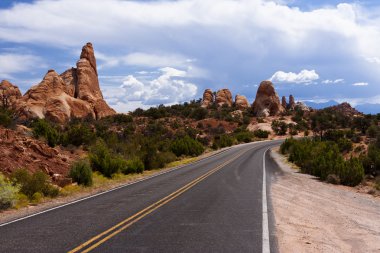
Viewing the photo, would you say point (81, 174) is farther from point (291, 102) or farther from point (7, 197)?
point (291, 102)

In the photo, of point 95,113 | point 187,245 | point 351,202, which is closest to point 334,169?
point 351,202

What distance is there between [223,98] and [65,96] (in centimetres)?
6221

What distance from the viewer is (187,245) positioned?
7.94 m

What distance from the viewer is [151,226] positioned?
974cm

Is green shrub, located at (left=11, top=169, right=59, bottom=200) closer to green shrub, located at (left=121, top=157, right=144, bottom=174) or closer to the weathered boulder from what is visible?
green shrub, located at (left=121, top=157, right=144, bottom=174)

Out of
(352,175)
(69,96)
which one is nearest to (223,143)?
(69,96)

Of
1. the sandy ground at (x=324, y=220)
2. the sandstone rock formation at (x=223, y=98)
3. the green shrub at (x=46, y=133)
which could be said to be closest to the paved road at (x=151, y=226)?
the sandy ground at (x=324, y=220)

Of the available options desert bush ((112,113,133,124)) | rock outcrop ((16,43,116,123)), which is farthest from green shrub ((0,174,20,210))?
desert bush ((112,113,133,124))

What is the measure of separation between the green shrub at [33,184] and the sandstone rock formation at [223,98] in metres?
114

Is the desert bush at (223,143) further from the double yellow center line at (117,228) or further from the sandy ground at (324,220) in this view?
the double yellow center line at (117,228)

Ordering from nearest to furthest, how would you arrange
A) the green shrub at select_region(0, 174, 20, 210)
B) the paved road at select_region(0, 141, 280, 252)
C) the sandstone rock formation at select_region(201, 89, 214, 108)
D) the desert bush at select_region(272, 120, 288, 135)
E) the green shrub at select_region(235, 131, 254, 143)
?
the paved road at select_region(0, 141, 280, 252) < the green shrub at select_region(0, 174, 20, 210) < the green shrub at select_region(235, 131, 254, 143) < the desert bush at select_region(272, 120, 288, 135) < the sandstone rock formation at select_region(201, 89, 214, 108)

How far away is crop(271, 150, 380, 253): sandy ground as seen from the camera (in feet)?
28.2

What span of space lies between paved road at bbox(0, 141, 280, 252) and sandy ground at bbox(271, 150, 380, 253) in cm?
51

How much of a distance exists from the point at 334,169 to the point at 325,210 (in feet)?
38.5
